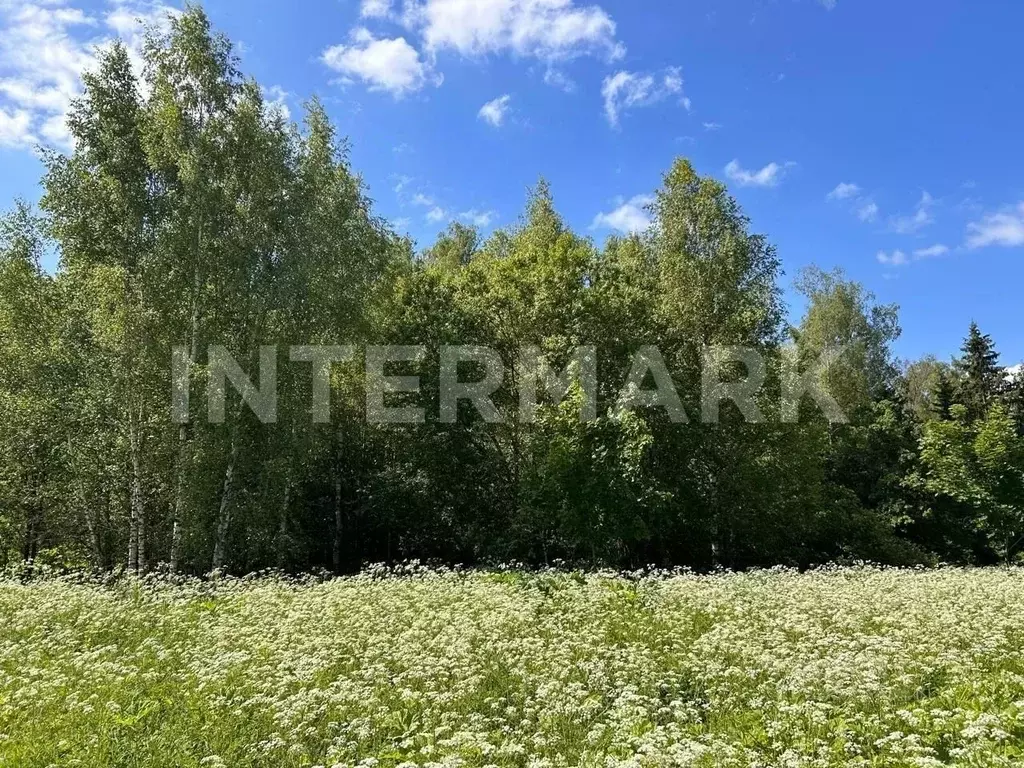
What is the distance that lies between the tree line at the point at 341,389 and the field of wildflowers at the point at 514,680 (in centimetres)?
788

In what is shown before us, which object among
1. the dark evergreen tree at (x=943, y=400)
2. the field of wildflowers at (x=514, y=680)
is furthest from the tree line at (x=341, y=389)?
the dark evergreen tree at (x=943, y=400)

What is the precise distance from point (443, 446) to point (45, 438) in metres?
11.8

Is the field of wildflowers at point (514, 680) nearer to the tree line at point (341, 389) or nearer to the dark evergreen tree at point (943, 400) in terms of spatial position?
the tree line at point (341, 389)

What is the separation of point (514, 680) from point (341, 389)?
1772 centimetres

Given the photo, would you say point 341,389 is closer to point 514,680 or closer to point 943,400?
point 514,680

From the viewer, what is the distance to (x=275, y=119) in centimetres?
1961

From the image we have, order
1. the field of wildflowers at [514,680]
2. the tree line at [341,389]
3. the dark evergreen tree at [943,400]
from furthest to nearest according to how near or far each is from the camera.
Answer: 1. the dark evergreen tree at [943,400]
2. the tree line at [341,389]
3. the field of wildflowers at [514,680]

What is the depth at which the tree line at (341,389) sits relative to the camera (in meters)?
17.9

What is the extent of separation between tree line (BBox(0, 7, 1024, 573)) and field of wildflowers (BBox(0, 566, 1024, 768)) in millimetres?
7883

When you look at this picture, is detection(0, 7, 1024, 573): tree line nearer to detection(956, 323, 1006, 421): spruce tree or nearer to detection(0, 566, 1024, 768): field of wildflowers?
detection(0, 566, 1024, 768): field of wildflowers

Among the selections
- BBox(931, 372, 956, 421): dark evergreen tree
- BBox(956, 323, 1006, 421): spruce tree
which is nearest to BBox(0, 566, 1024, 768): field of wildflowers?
BBox(931, 372, 956, 421): dark evergreen tree

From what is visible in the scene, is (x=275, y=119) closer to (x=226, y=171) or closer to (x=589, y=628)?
(x=226, y=171)

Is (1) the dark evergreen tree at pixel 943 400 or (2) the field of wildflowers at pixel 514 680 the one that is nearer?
(2) the field of wildflowers at pixel 514 680

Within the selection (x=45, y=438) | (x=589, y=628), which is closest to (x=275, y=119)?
(x=45, y=438)
